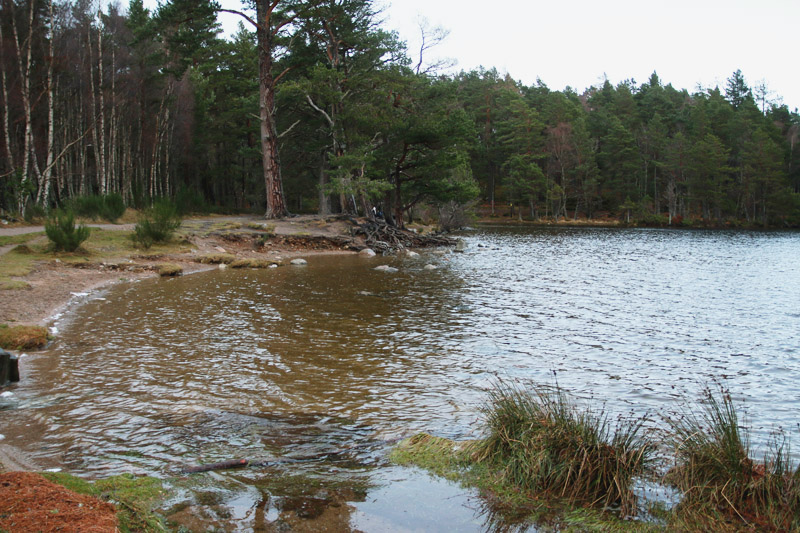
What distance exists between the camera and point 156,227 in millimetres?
18547

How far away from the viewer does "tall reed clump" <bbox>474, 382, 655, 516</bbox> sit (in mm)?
3814

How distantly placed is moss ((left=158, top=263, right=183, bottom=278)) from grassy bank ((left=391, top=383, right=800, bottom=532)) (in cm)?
1298

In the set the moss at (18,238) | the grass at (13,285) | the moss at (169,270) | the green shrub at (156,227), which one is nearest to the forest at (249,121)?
the moss at (18,238)

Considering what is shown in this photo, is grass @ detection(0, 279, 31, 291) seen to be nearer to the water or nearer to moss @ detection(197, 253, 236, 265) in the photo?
the water

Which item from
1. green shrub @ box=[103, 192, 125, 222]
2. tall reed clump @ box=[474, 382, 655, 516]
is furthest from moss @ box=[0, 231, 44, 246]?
tall reed clump @ box=[474, 382, 655, 516]

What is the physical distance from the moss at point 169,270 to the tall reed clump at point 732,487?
14665mm

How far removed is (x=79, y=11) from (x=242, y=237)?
15339mm

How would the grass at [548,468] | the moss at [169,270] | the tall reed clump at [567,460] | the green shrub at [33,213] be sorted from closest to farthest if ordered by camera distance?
the grass at [548,468] < the tall reed clump at [567,460] < the moss at [169,270] < the green shrub at [33,213]

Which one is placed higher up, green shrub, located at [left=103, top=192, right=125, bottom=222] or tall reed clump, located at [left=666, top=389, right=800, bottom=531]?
green shrub, located at [left=103, top=192, right=125, bottom=222]

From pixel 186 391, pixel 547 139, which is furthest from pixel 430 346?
pixel 547 139

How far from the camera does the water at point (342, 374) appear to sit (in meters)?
4.08

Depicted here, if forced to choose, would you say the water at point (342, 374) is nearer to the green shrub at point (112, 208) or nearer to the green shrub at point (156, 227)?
the green shrub at point (156, 227)

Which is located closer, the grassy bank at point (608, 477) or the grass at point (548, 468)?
the grassy bank at point (608, 477)

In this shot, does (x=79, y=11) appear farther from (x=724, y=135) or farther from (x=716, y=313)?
(x=724, y=135)
